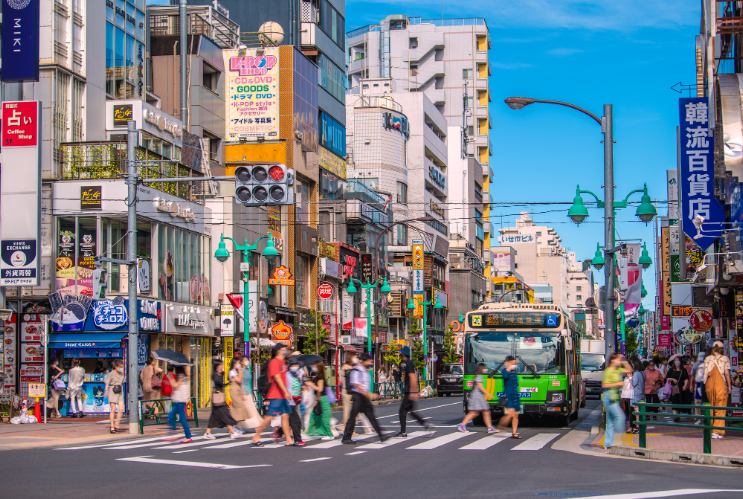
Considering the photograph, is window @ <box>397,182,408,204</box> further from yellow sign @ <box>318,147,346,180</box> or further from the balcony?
the balcony

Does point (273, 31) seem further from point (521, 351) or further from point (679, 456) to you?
point (679, 456)

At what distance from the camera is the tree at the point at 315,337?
163ft

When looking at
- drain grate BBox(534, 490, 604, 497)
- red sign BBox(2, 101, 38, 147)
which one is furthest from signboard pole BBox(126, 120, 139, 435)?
drain grate BBox(534, 490, 604, 497)

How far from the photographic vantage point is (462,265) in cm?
10106

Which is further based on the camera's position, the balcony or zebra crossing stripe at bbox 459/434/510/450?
the balcony

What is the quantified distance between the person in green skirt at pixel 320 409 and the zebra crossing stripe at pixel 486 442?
3192 mm

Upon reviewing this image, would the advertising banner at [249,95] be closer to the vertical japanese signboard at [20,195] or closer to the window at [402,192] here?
the vertical japanese signboard at [20,195]

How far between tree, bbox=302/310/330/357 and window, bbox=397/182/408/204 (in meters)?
31.2

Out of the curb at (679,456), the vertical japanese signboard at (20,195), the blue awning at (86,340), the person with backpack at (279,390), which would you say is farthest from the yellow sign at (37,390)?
the curb at (679,456)

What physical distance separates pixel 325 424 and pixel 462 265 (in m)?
81.7

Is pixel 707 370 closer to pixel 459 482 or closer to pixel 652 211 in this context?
pixel 652 211

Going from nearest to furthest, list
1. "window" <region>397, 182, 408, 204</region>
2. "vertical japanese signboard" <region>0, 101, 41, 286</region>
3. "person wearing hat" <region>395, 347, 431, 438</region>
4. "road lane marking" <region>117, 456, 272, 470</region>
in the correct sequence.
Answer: "road lane marking" <region>117, 456, 272, 470</region>, "person wearing hat" <region>395, 347, 431, 438</region>, "vertical japanese signboard" <region>0, 101, 41, 286</region>, "window" <region>397, 182, 408, 204</region>

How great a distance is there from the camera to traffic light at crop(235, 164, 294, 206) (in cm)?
1850

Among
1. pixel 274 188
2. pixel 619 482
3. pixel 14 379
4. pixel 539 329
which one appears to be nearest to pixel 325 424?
pixel 274 188
